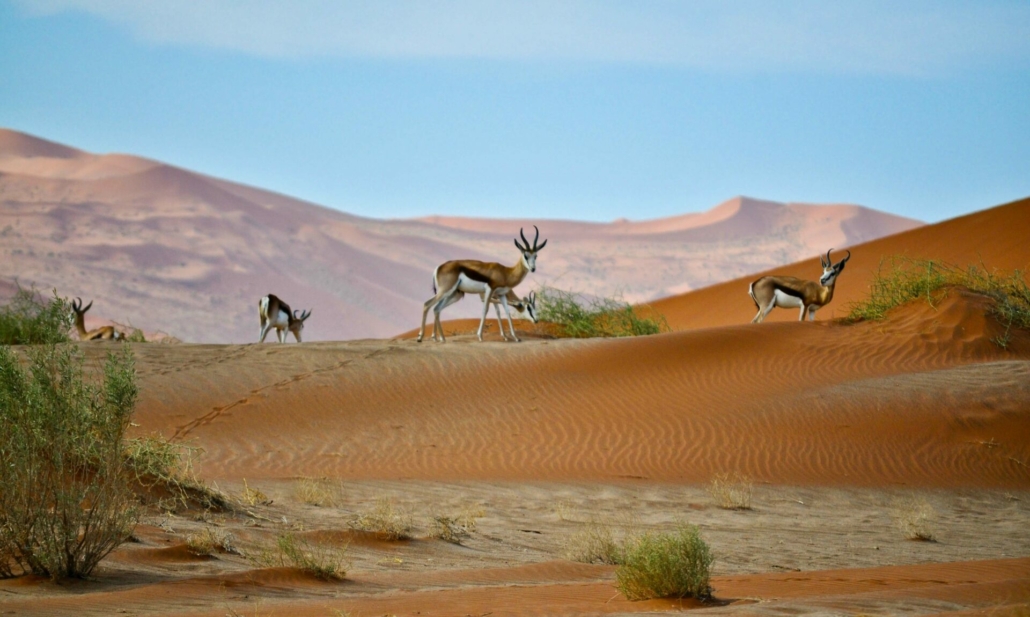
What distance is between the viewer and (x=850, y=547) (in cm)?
1067

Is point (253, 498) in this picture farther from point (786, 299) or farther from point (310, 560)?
point (786, 299)

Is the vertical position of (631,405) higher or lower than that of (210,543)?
higher

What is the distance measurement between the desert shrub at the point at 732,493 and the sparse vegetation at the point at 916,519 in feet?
5.62

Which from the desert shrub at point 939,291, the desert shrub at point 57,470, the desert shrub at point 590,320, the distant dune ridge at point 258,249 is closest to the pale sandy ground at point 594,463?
the desert shrub at point 57,470

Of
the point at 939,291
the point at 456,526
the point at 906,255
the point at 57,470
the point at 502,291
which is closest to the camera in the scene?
the point at 57,470

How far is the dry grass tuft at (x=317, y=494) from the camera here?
11.7 m

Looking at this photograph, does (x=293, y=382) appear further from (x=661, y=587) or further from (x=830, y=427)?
(x=661, y=587)

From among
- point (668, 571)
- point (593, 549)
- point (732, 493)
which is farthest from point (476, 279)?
point (668, 571)

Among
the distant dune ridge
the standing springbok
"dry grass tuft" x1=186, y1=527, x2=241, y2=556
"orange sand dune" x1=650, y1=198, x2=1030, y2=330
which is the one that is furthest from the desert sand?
the distant dune ridge

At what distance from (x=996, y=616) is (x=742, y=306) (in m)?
40.8

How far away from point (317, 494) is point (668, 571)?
591cm

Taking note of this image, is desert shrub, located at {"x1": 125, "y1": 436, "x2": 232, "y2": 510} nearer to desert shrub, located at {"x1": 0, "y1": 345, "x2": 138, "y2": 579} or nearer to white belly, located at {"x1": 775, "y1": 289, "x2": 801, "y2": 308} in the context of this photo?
desert shrub, located at {"x1": 0, "y1": 345, "x2": 138, "y2": 579}

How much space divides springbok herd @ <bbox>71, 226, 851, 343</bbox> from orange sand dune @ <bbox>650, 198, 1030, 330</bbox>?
10.4 metres

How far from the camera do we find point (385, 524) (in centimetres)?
990
